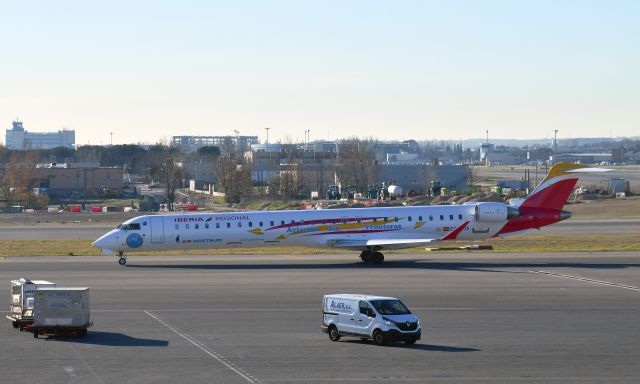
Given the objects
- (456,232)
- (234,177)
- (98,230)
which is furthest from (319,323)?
(234,177)

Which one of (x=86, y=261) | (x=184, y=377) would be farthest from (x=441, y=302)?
(x=86, y=261)

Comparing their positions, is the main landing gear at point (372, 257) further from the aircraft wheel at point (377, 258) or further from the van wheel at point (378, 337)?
the van wheel at point (378, 337)

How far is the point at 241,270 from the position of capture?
51500 mm

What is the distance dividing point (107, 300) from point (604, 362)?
20618mm

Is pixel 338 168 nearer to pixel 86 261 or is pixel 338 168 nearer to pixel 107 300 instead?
pixel 86 261

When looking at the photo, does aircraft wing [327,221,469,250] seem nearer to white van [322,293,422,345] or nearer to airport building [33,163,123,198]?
white van [322,293,422,345]

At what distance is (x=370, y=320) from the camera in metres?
29.7

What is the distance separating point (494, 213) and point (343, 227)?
8.11 m

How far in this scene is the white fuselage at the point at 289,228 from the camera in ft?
177

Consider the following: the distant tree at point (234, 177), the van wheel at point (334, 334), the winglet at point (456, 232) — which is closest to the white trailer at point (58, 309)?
the van wheel at point (334, 334)

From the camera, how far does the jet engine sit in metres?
54.1

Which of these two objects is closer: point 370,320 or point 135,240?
point 370,320

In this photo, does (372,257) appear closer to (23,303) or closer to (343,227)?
(343,227)

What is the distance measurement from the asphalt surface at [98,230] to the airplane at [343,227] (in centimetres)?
1985
